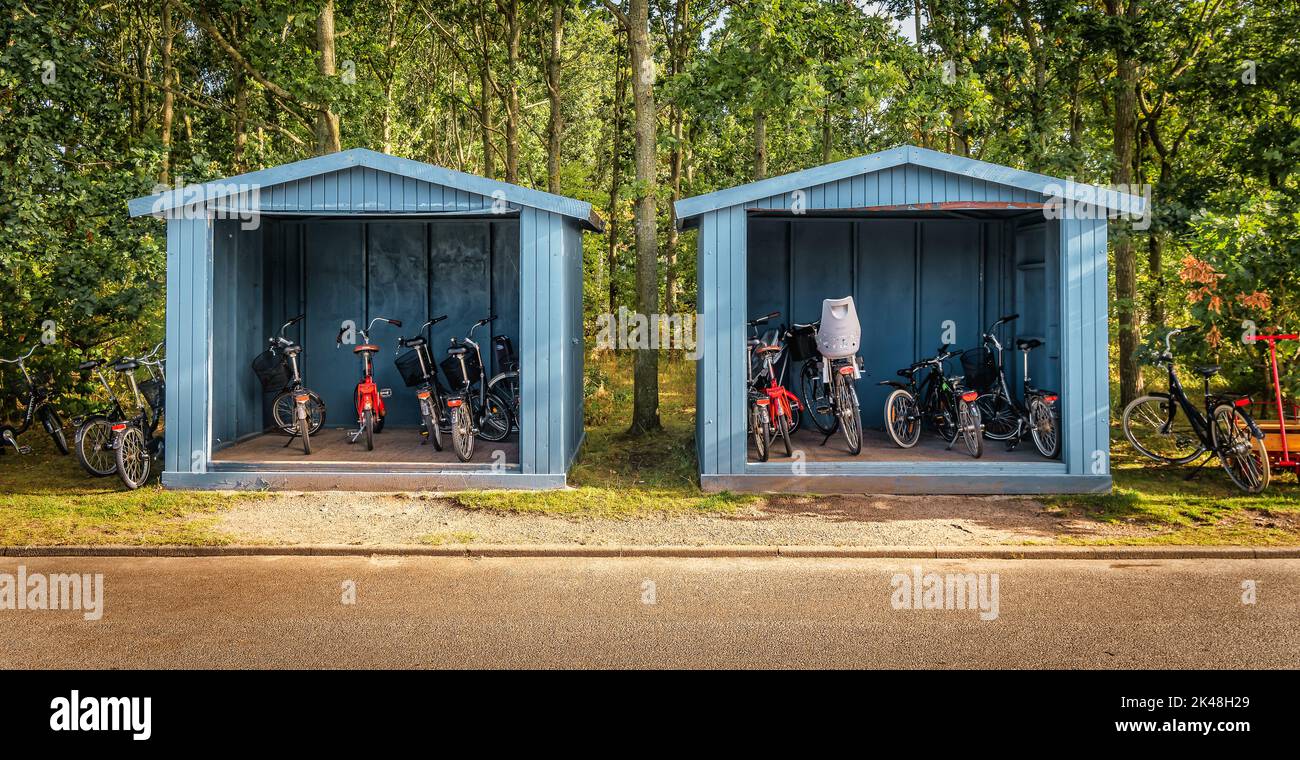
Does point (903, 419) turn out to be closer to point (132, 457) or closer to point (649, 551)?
point (649, 551)

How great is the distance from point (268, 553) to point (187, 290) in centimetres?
324

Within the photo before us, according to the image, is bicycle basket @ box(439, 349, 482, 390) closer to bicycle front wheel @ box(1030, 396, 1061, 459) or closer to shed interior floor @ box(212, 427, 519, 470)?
shed interior floor @ box(212, 427, 519, 470)

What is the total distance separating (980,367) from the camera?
11.3 m

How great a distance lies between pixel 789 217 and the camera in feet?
41.9

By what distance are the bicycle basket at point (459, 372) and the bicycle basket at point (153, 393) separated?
284cm

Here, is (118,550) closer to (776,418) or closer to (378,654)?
(378,654)

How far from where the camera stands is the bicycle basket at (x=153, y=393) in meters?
10.6

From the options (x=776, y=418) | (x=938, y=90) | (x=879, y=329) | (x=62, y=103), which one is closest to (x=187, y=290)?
(x=62, y=103)

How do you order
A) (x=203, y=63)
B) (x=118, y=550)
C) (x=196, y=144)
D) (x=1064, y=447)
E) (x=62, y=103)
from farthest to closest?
(x=203, y=63) → (x=196, y=144) → (x=62, y=103) → (x=1064, y=447) → (x=118, y=550)

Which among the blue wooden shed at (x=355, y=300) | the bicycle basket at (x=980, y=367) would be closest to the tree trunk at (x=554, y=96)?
the blue wooden shed at (x=355, y=300)

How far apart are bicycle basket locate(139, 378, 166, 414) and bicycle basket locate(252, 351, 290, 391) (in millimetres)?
1028

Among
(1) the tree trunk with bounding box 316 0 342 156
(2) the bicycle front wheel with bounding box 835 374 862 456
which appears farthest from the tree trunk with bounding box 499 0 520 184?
(2) the bicycle front wheel with bounding box 835 374 862 456

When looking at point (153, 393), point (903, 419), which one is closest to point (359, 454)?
point (153, 393)

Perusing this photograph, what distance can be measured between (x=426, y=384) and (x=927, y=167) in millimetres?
Result: 5562
